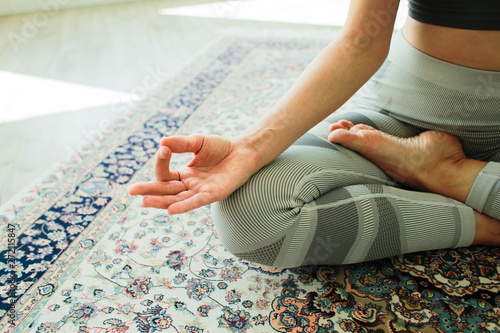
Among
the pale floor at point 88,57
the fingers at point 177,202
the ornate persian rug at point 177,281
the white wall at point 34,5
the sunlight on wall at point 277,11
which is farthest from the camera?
the sunlight on wall at point 277,11

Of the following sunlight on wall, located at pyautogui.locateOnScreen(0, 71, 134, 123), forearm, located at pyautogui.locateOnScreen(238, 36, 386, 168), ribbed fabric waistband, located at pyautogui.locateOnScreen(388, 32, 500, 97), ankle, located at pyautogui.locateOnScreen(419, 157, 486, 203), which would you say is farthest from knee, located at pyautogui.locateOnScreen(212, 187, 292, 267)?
sunlight on wall, located at pyautogui.locateOnScreen(0, 71, 134, 123)

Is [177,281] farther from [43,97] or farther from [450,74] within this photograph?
[43,97]

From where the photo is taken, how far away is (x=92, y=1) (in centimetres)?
331

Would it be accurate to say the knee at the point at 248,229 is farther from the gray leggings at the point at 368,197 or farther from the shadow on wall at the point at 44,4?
the shadow on wall at the point at 44,4

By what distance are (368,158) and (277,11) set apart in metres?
2.48

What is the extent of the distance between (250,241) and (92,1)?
319cm

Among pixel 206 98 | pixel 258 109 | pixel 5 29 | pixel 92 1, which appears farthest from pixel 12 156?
pixel 92 1

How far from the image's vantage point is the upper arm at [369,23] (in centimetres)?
86

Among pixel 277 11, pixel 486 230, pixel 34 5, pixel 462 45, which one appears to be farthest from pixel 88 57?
pixel 486 230

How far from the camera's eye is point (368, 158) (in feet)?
3.11

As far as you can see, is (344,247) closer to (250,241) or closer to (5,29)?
(250,241)

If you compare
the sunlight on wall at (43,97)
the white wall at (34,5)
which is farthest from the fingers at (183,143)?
the white wall at (34,5)

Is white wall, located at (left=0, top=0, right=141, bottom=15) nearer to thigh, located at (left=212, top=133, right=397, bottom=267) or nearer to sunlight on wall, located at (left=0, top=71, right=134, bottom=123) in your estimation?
sunlight on wall, located at (left=0, top=71, right=134, bottom=123)

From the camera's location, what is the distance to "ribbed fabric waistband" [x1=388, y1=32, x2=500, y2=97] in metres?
0.89
